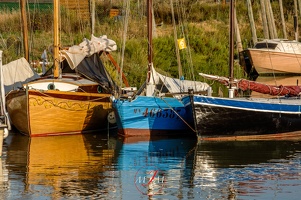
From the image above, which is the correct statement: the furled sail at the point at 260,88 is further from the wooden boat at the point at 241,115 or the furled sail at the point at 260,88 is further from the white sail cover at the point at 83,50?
the white sail cover at the point at 83,50

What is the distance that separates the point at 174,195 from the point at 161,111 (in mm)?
10998

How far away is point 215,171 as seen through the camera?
22.9 metres

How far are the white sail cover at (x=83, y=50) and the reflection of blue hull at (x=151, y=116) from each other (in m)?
3.63

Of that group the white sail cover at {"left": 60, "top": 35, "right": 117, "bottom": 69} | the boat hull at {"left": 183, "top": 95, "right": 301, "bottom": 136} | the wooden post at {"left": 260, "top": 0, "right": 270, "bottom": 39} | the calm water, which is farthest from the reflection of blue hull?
the wooden post at {"left": 260, "top": 0, "right": 270, "bottom": 39}

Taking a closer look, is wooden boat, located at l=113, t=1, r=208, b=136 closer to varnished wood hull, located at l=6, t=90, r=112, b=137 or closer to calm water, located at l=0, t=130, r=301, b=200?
calm water, located at l=0, t=130, r=301, b=200

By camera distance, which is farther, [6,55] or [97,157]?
[6,55]

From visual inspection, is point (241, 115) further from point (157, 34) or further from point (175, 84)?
point (157, 34)

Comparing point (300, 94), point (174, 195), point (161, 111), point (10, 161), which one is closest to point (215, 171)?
point (174, 195)

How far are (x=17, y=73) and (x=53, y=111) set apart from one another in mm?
4180

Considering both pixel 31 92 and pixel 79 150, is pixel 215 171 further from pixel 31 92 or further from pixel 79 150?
pixel 31 92

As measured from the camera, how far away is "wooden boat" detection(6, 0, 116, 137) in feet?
99.5

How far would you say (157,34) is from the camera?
5519cm

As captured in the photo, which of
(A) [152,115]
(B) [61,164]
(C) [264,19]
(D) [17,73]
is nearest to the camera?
(B) [61,164]

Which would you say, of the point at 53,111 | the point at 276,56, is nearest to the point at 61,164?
the point at 53,111
